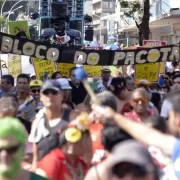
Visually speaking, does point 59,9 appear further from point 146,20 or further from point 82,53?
point 82,53

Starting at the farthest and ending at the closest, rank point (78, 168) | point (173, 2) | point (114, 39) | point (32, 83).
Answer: point (114, 39) < point (173, 2) < point (32, 83) < point (78, 168)

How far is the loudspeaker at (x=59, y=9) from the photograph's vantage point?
3828cm

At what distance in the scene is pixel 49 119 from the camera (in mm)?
6723

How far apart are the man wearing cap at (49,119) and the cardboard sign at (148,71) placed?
6.96 m

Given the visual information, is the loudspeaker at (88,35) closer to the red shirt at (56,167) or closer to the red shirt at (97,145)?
the red shirt at (97,145)

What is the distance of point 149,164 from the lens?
10.5ft

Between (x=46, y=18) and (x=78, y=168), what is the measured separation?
36786 millimetres

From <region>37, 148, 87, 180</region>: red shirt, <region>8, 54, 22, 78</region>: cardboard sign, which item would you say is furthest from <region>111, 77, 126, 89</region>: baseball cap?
<region>8, 54, 22, 78</region>: cardboard sign

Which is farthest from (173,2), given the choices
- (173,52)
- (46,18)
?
(173,52)

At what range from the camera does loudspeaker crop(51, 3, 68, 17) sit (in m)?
38.3

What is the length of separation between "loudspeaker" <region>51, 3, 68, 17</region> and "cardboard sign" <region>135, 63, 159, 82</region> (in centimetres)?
2473

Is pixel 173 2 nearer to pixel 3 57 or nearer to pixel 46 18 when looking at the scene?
pixel 46 18

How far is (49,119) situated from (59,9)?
106 feet

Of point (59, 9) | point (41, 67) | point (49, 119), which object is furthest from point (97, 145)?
point (59, 9)
